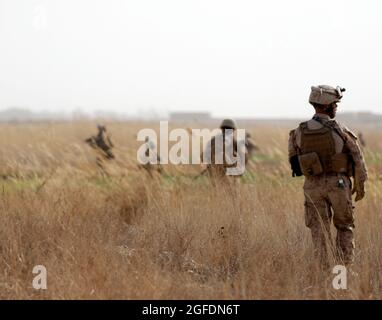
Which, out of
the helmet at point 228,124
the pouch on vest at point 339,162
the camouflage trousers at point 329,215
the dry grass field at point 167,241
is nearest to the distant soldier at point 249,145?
the helmet at point 228,124

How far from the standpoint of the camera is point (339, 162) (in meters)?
5.27

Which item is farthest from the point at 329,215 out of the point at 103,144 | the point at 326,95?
the point at 103,144

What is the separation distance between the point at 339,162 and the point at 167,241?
1.74 m

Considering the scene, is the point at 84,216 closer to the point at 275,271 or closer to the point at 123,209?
the point at 123,209

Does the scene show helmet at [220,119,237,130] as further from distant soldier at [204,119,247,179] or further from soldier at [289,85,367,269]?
soldier at [289,85,367,269]

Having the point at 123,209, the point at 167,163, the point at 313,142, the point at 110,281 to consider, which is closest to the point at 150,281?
the point at 110,281

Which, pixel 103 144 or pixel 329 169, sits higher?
pixel 103 144

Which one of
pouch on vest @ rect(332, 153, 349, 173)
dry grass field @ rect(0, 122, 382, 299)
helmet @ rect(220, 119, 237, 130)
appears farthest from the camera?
helmet @ rect(220, 119, 237, 130)

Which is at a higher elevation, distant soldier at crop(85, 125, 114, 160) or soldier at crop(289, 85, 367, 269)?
distant soldier at crop(85, 125, 114, 160)

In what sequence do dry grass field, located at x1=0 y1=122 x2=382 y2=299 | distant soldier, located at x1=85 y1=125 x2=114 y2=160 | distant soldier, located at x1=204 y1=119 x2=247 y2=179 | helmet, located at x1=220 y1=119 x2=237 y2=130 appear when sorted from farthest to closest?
distant soldier, located at x1=85 y1=125 x2=114 y2=160 < helmet, located at x1=220 y1=119 x2=237 y2=130 < distant soldier, located at x1=204 y1=119 x2=247 y2=179 < dry grass field, located at x1=0 y1=122 x2=382 y2=299

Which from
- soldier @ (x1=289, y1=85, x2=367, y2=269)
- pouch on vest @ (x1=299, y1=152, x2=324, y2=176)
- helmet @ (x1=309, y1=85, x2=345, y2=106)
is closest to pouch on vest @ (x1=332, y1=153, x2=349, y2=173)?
soldier @ (x1=289, y1=85, x2=367, y2=269)

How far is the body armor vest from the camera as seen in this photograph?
5281mm

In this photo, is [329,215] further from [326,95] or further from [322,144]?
[326,95]

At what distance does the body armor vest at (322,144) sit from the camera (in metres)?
5.28
